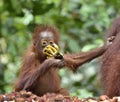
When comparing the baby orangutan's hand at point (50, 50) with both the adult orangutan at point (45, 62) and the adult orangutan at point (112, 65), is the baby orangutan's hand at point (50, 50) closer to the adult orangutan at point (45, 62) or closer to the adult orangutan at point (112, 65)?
the adult orangutan at point (45, 62)

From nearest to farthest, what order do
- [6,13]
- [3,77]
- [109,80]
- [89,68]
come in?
[109,80] < [3,77] < [6,13] < [89,68]

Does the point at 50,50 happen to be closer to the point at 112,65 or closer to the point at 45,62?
the point at 45,62

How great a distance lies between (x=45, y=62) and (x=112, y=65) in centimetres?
45

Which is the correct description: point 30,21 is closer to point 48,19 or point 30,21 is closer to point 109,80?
point 48,19

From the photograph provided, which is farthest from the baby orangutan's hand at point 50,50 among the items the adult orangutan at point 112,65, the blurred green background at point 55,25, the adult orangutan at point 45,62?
the blurred green background at point 55,25

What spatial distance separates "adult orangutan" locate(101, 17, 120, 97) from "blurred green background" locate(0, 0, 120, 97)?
0.99 m

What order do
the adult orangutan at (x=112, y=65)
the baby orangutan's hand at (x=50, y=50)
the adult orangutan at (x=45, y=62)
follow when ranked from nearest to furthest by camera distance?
the adult orangutan at (x=112, y=65) < the adult orangutan at (x=45, y=62) < the baby orangutan's hand at (x=50, y=50)

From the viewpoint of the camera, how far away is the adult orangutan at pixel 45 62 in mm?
4265

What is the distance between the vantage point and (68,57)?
4387 millimetres

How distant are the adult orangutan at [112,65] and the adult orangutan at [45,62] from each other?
0.31 ft

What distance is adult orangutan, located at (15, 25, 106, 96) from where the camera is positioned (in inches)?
168

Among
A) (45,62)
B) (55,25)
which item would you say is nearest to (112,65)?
(45,62)

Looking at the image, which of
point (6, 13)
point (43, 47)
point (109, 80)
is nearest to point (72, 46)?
point (6, 13)

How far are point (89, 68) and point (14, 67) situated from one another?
93cm
